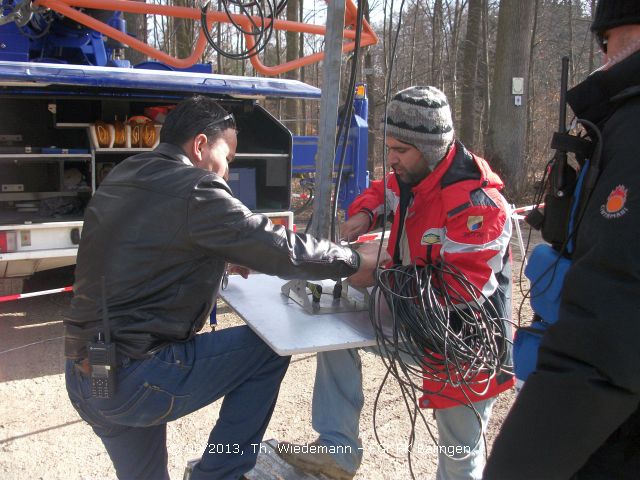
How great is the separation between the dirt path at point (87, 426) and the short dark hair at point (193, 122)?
6.06 ft

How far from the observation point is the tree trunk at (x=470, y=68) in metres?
15.2

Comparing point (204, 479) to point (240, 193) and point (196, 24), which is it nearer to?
point (240, 193)

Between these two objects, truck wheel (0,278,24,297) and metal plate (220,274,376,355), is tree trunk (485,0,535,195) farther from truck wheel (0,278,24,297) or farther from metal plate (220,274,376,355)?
metal plate (220,274,376,355)

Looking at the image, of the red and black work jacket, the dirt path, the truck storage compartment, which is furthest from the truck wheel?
the red and black work jacket

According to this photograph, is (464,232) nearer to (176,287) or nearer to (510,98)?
(176,287)

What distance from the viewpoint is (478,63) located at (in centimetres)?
1959

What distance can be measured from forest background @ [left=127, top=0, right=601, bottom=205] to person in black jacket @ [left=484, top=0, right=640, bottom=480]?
62.7 inches

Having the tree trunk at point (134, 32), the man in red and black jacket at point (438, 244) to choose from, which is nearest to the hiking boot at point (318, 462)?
the man in red and black jacket at point (438, 244)

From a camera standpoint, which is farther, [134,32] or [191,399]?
[134,32]

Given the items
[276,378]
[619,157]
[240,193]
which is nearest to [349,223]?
[276,378]

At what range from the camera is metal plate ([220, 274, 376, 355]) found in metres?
2.18

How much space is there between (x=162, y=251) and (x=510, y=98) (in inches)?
437

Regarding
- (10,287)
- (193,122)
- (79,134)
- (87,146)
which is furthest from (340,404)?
(10,287)

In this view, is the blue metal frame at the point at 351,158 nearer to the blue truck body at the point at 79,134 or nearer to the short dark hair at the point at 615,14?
the blue truck body at the point at 79,134
